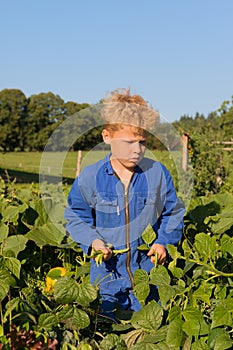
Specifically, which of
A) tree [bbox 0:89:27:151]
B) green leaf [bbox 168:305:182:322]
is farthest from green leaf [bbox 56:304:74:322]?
tree [bbox 0:89:27:151]

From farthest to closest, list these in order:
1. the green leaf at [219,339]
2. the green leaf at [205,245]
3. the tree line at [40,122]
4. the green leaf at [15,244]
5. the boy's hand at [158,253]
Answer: the green leaf at [15,244], the tree line at [40,122], the boy's hand at [158,253], the green leaf at [205,245], the green leaf at [219,339]

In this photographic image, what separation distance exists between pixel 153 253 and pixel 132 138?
20.5 inches

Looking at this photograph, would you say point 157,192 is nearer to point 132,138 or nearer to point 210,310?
point 132,138

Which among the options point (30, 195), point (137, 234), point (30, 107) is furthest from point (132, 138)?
point (30, 107)

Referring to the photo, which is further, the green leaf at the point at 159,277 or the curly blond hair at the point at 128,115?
the curly blond hair at the point at 128,115

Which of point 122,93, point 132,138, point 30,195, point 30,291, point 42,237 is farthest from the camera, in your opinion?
point 30,195

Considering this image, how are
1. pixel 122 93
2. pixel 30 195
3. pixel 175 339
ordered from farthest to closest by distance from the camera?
pixel 30 195 → pixel 122 93 → pixel 175 339

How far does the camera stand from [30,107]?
146 feet

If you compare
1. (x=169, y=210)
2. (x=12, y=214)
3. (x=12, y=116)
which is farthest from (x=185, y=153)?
(x=12, y=116)

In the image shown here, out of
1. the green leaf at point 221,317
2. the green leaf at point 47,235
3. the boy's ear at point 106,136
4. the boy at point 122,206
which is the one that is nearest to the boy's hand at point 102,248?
the boy at point 122,206

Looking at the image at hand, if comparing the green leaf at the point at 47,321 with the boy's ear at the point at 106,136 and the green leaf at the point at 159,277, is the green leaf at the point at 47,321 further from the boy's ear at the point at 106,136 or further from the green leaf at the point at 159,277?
the boy's ear at the point at 106,136

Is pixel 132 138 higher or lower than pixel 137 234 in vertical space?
higher

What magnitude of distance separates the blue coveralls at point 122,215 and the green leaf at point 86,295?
617 mm

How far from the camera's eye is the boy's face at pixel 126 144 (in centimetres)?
239
